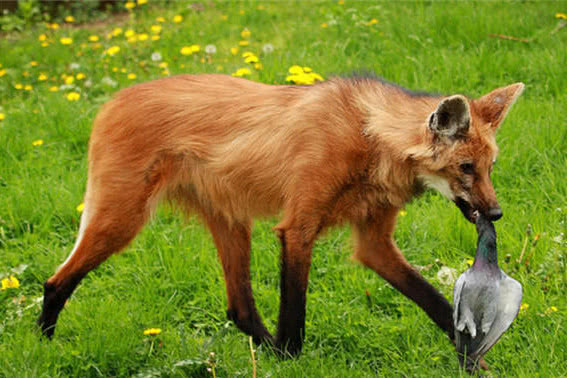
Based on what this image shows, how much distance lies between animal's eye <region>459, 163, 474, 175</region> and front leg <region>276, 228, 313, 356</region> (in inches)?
29.0

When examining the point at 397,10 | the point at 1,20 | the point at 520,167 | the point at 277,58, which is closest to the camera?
the point at 520,167

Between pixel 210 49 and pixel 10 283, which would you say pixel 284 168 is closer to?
pixel 10 283

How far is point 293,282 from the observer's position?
320cm

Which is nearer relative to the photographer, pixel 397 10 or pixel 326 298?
pixel 326 298

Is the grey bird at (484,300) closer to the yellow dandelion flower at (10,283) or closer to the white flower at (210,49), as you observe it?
the yellow dandelion flower at (10,283)

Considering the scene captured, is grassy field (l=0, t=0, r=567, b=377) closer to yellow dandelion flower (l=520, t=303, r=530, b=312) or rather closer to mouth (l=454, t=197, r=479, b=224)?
yellow dandelion flower (l=520, t=303, r=530, b=312)

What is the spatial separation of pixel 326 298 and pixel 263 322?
36cm

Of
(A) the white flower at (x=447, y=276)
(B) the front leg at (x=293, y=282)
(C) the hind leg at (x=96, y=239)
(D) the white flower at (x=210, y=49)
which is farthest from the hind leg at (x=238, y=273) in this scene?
(D) the white flower at (x=210, y=49)

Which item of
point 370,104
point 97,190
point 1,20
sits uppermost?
point 370,104

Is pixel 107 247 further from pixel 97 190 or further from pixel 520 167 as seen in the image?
pixel 520 167

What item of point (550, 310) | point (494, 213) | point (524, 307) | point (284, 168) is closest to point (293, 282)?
point (284, 168)

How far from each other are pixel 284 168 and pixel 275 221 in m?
0.62

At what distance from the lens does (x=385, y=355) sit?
336 cm

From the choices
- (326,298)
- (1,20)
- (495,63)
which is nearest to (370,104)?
(326,298)
